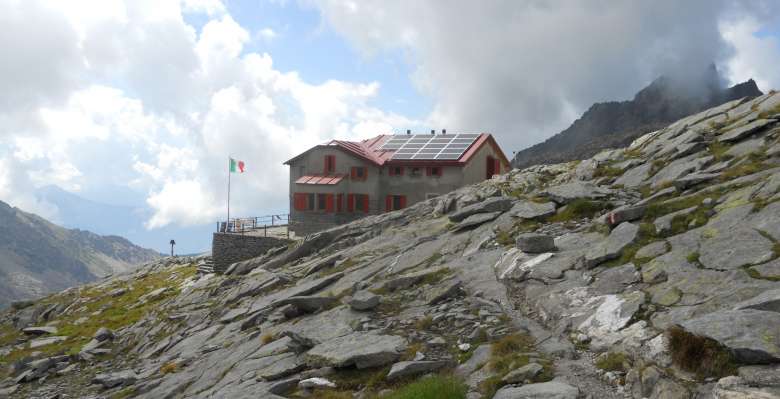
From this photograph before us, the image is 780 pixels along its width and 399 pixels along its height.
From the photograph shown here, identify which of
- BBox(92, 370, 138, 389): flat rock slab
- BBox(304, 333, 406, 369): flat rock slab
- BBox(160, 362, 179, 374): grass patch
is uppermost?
BBox(304, 333, 406, 369): flat rock slab

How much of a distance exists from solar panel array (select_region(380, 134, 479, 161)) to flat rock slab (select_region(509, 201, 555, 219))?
2915cm

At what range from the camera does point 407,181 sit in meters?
56.7

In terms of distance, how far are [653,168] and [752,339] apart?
1840 cm

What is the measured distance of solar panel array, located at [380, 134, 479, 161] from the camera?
56344mm

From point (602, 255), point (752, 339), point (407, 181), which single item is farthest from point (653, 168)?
point (407, 181)

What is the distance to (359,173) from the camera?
5603 cm

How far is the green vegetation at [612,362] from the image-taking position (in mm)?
11374

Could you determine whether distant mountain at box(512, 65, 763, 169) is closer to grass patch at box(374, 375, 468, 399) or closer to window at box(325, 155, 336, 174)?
window at box(325, 155, 336, 174)

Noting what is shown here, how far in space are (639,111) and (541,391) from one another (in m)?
170

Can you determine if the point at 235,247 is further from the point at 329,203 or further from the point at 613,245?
the point at 613,245

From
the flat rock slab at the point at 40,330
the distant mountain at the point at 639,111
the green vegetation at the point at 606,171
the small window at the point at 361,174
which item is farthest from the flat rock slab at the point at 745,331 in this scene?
the distant mountain at the point at 639,111

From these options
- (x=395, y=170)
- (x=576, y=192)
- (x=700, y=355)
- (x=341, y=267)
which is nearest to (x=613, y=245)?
(x=700, y=355)

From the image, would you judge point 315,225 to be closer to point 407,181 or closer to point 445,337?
point 407,181

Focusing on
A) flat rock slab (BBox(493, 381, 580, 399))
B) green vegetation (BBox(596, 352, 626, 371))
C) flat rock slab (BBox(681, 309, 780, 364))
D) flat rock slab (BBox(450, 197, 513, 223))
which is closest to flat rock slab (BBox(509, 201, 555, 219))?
flat rock slab (BBox(450, 197, 513, 223))
